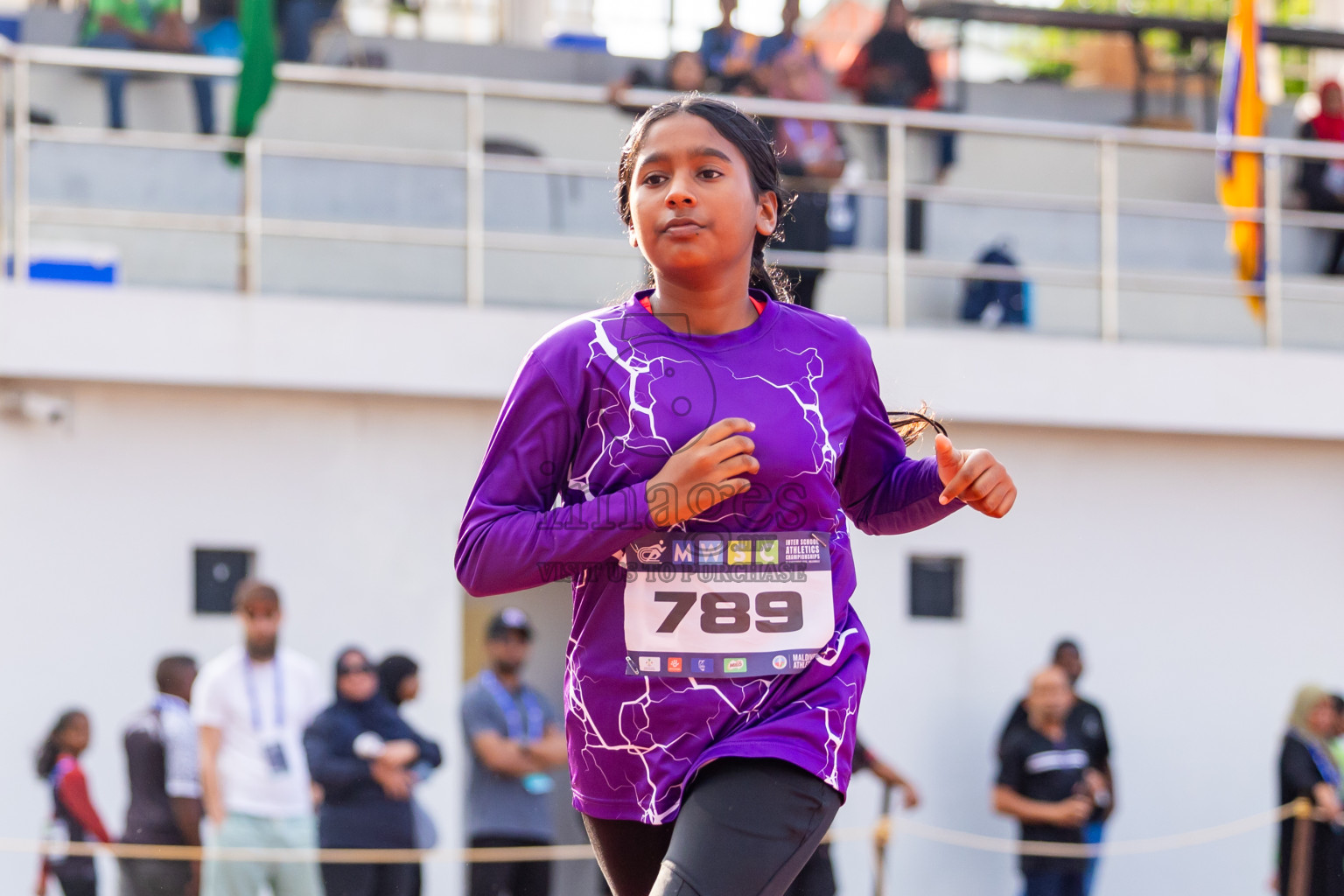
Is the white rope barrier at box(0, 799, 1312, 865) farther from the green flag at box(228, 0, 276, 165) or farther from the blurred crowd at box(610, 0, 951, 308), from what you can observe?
the green flag at box(228, 0, 276, 165)

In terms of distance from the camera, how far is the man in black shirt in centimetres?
796

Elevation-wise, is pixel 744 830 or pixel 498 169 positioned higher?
pixel 498 169

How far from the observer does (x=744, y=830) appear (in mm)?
2197

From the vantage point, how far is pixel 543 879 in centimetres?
742

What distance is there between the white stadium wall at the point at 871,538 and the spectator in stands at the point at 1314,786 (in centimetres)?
97

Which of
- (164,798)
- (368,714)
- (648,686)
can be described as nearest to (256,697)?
(368,714)

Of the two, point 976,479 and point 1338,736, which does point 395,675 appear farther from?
point 976,479

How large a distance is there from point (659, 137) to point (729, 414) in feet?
1.41

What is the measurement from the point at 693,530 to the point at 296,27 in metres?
8.17

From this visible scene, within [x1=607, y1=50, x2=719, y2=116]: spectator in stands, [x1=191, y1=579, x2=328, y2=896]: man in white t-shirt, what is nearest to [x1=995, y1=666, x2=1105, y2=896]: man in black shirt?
[x1=191, y1=579, x2=328, y2=896]: man in white t-shirt

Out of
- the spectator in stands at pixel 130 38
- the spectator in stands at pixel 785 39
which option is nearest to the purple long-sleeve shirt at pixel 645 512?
the spectator in stands at pixel 785 39

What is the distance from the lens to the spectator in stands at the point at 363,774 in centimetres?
709

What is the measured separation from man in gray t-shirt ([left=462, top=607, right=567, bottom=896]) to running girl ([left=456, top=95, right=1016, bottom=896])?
492cm

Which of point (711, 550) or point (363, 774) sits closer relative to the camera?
point (711, 550)
